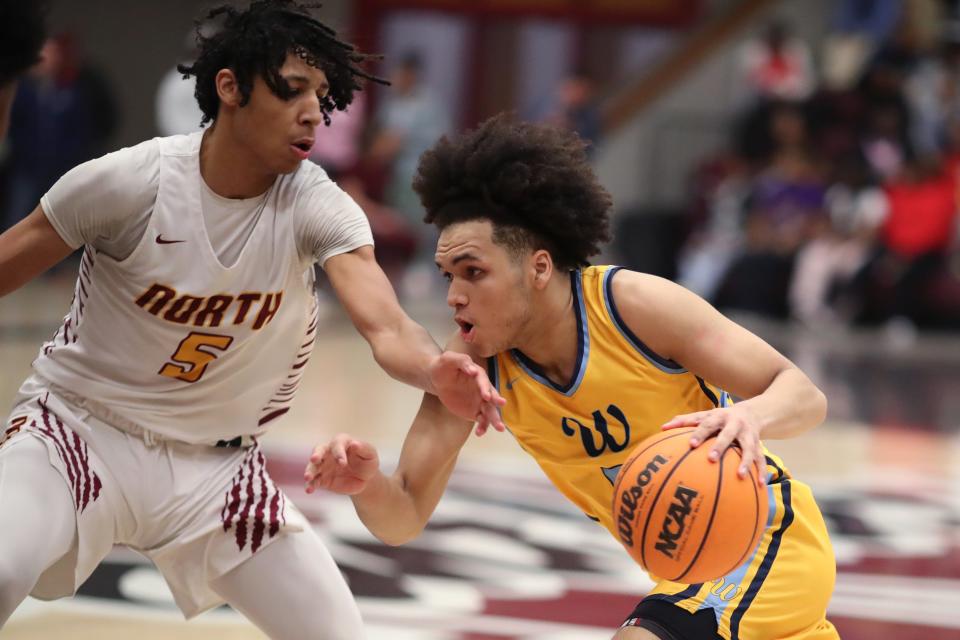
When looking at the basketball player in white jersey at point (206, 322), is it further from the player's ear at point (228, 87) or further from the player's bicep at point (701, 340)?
the player's bicep at point (701, 340)

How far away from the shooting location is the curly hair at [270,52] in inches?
146

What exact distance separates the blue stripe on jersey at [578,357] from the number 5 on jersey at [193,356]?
802 mm

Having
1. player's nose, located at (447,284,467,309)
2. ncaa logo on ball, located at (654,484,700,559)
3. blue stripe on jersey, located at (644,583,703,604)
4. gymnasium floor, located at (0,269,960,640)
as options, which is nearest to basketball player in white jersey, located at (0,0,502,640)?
player's nose, located at (447,284,467,309)

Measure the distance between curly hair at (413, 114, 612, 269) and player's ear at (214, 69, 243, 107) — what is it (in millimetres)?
525

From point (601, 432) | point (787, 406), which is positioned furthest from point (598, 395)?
point (787, 406)

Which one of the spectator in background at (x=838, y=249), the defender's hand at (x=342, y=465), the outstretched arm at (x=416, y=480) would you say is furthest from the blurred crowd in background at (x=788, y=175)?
the defender's hand at (x=342, y=465)

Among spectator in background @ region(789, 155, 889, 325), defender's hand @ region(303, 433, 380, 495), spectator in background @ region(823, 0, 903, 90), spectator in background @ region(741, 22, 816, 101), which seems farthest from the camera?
spectator in background @ region(823, 0, 903, 90)

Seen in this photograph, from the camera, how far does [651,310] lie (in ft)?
12.1

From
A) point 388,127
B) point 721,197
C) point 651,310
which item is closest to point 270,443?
point 651,310

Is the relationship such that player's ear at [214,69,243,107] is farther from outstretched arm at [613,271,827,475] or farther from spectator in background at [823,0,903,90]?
spectator in background at [823,0,903,90]

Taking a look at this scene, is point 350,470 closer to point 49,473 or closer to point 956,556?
point 49,473

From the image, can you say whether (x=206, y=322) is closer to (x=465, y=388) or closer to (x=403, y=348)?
(x=403, y=348)

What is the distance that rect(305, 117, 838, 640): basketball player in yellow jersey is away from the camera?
12.0 feet

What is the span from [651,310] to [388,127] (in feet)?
43.1
